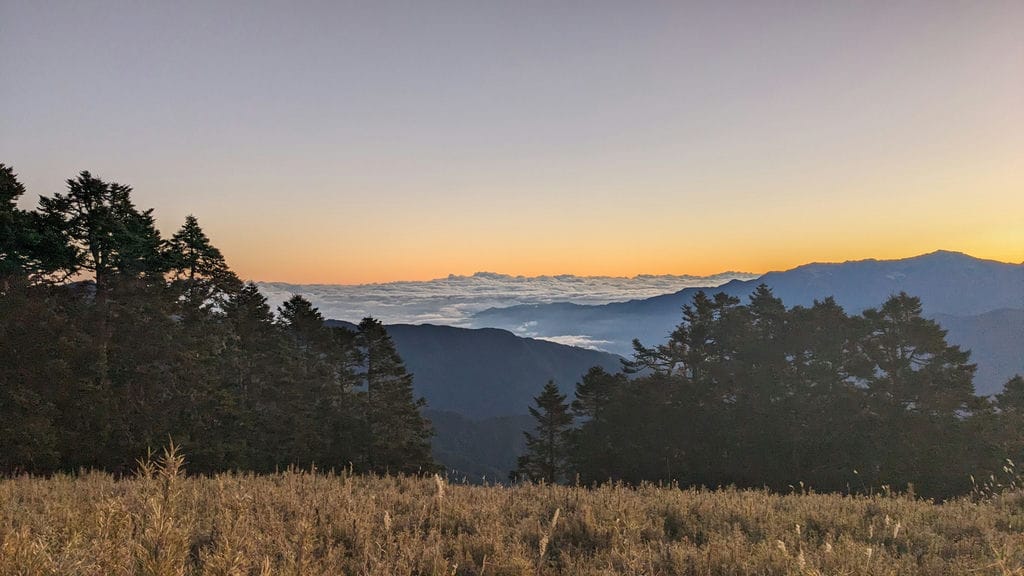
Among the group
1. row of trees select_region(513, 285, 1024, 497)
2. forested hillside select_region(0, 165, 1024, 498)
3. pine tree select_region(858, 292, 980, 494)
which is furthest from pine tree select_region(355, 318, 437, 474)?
pine tree select_region(858, 292, 980, 494)

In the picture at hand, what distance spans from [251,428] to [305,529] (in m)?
32.8

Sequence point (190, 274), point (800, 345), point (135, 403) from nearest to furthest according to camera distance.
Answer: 1. point (135, 403)
2. point (190, 274)
3. point (800, 345)

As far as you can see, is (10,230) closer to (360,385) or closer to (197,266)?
(197,266)

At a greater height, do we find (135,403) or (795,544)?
(795,544)

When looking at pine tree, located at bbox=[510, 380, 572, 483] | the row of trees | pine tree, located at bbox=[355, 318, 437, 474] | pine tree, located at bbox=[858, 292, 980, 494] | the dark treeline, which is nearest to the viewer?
the dark treeline

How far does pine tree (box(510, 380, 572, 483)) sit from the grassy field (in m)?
42.5

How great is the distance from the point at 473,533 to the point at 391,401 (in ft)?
128

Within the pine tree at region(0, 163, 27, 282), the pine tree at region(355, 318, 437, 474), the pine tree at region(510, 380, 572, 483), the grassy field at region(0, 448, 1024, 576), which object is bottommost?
the pine tree at region(510, 380, 572, 483)

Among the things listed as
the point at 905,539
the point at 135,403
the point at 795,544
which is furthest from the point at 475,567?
the point at 135,403

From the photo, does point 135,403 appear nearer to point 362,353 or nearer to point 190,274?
point 190,274

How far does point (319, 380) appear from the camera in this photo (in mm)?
39844

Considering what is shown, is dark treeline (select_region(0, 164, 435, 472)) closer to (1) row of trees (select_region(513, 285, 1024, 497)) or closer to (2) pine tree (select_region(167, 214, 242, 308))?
(2) pine tree (select_region(167, 214, 242, 308))

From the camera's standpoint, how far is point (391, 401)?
43219mm

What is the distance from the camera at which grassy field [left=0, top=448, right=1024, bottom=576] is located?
3857 millimetres
